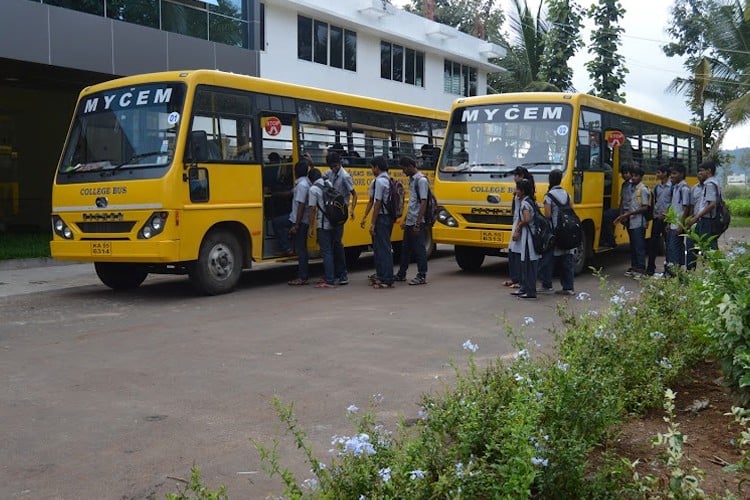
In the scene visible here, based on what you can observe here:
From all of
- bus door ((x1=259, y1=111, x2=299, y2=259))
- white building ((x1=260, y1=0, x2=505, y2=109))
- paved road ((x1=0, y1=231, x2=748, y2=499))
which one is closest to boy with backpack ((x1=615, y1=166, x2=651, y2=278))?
paved road ((x1=0, y1=231, x2=748, y2=499))

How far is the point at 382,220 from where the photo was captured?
10.4 meters

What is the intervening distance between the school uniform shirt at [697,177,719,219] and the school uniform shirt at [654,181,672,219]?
0.99 metres

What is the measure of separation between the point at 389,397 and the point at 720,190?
23.3 ft

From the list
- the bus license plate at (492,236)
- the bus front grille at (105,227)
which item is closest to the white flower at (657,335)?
the bus license plate at (492,236)

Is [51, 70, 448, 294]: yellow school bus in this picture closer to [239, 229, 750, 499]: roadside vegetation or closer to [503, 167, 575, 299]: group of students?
[503, 167, 575, 299]: group of students

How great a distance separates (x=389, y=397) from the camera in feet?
17.0

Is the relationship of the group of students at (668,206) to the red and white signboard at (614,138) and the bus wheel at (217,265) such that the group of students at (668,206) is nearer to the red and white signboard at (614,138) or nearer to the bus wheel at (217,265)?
the red and white signboard at (614,138)

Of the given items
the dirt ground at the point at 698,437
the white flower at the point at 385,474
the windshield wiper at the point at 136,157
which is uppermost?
the windshield wiper at the point at 136,157

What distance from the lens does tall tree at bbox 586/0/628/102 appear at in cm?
2784

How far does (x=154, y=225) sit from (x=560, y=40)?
23339mm

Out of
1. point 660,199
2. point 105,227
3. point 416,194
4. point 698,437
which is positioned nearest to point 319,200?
point 416,194

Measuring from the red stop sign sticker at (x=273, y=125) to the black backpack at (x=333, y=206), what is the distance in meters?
1.14

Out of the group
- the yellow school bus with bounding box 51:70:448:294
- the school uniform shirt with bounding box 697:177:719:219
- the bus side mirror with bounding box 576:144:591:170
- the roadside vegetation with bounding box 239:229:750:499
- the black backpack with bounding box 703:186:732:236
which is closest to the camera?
the roadside vegetation with bounding box 239:229:750:499

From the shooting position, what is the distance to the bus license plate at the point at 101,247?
9297 mm
